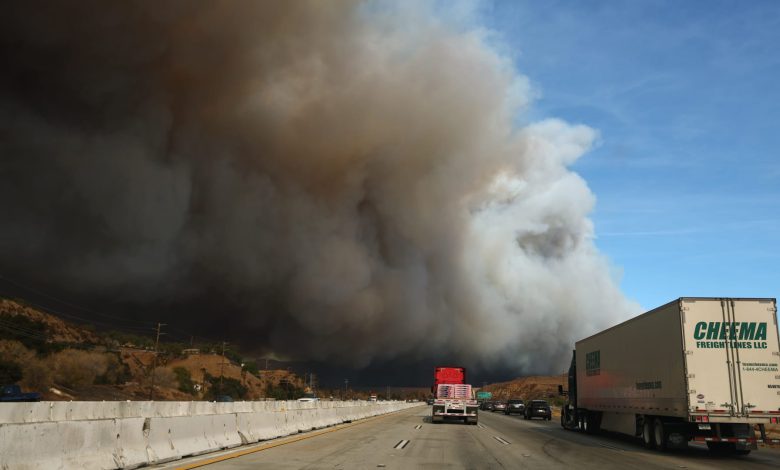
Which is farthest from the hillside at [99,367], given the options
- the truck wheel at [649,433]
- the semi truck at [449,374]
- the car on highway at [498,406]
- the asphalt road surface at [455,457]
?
the truck wheel at [649,433]

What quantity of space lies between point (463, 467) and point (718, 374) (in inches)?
349

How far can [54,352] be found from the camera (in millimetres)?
78500

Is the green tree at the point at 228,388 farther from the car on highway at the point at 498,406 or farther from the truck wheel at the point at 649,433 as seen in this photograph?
the truck wheel at the point at 649,433

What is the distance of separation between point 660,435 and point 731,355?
3.50 m

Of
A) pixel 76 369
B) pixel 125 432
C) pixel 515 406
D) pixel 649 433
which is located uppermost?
pixel 76 369

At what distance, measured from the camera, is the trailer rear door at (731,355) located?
16.6m

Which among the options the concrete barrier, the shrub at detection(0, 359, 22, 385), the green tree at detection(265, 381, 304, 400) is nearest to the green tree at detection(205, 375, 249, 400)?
the green tree at detection(265, 381, 304, 400)

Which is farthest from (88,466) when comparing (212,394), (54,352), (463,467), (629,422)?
(212,394)

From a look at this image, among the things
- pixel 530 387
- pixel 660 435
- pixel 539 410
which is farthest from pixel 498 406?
pixel 530 387

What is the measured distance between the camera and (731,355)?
55.3 ft

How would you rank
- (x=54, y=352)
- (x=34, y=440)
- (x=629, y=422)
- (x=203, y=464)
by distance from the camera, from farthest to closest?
(x=54, y=352)
(x=629, y=422)
(x=203, y=464)
(x=34, y=440)

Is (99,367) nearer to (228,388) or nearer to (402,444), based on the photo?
(228,388)

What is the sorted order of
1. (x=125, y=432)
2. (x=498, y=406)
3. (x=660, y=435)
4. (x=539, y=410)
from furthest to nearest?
(x=498, y=406) < (x=539, y=410) < (x=660, y=435) < (x=125, y=432)

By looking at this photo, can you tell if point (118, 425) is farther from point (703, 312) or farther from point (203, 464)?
point (703, 312)
